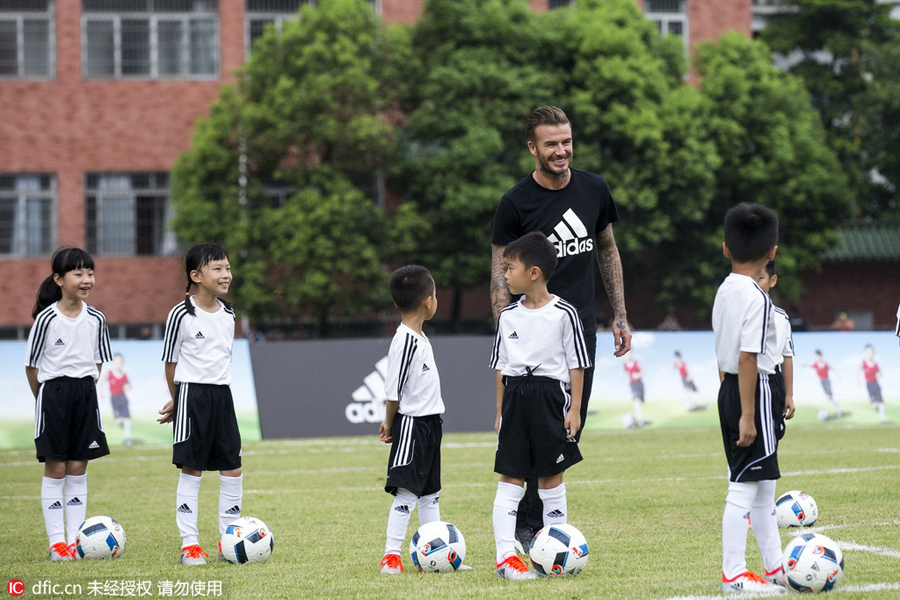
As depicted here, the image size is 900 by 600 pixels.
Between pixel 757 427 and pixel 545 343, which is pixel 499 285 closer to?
pixel 545 343

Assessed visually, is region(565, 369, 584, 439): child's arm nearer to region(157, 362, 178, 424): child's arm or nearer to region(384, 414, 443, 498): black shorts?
region(384, 414, 443, 498): black shorts

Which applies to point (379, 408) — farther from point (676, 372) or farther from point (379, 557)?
point (379, 557)

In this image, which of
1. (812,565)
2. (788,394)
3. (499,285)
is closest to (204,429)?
(499,285)

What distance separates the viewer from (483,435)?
659 inches

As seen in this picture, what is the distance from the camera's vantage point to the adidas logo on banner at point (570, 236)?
6625 millimetres

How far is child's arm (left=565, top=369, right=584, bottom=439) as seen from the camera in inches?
236

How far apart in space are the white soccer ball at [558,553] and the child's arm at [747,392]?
113 centimetres

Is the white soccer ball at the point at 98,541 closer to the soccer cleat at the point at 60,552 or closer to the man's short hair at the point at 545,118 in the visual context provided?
the soccer cleat at the point at 60,552

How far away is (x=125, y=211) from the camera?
105ft

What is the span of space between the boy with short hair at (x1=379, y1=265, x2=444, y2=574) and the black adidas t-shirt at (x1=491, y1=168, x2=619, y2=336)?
0.67 m

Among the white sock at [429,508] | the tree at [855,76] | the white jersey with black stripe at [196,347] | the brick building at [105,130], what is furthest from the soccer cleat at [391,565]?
the tree at [855,76]

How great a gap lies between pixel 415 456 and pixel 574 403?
0.99 metres

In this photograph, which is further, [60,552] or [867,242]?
[867,242]

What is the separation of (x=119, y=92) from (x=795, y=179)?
62.9 ft
